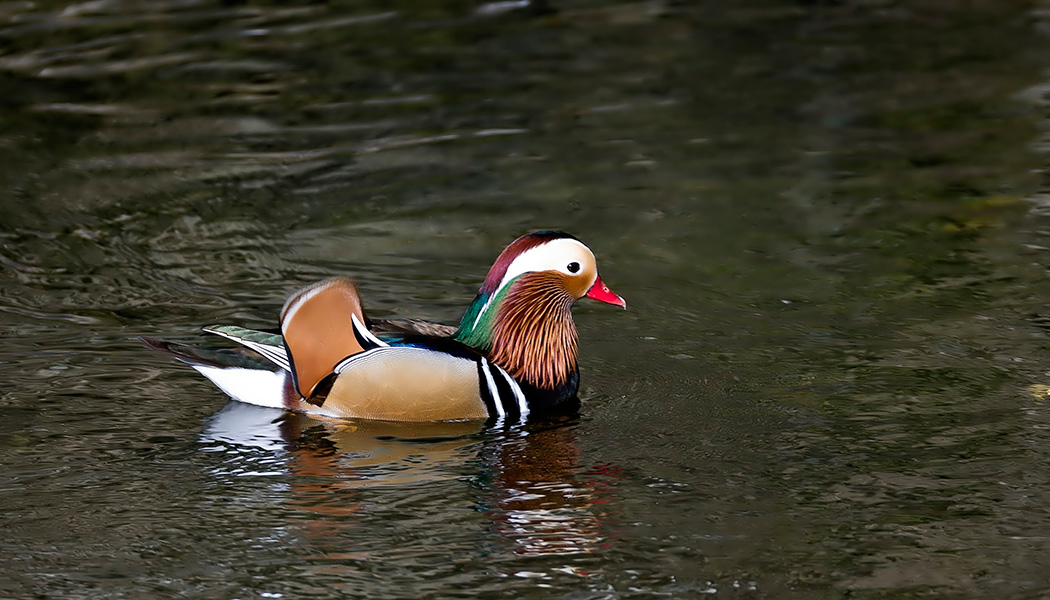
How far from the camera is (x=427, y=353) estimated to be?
687cm

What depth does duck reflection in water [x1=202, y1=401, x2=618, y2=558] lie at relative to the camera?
5852mm

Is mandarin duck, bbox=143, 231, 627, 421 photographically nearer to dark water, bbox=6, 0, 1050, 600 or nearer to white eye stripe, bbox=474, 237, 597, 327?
white eye stripe, bbox=474, 237, 597, 327

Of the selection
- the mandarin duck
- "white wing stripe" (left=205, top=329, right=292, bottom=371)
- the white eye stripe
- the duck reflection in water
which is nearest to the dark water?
the duck reflection in water

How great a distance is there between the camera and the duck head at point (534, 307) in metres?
7.16

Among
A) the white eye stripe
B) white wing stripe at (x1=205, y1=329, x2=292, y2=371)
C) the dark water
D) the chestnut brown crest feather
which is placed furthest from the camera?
the white eye stripe

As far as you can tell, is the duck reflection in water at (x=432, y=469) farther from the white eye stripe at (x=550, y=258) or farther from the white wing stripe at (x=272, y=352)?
the white eye stripe at (x=550, y=258)

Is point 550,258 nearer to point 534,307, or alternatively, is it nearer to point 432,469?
point 534,307

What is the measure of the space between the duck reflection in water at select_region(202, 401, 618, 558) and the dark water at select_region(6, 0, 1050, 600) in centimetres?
2

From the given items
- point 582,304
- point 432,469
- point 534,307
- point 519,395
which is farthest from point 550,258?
point 582,304

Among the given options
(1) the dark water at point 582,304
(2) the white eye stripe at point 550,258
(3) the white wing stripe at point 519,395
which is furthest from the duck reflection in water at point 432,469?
(2) the white eye stripe at point 550,258

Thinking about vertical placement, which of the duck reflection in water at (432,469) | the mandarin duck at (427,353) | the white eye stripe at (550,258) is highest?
the white eye stripe at (550,258)

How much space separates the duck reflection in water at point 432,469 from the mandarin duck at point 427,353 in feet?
0.38

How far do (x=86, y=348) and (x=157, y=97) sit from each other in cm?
570

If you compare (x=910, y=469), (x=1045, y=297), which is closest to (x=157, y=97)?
(x=1045, y=297)
